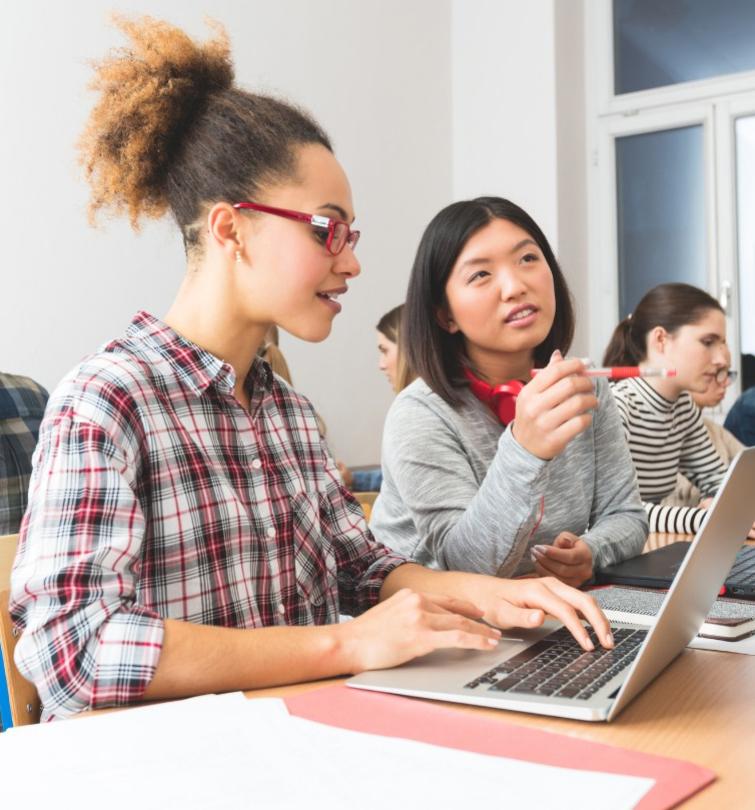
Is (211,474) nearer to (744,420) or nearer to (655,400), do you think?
(655,400)

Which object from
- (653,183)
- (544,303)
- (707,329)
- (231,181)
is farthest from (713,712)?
(653,183)

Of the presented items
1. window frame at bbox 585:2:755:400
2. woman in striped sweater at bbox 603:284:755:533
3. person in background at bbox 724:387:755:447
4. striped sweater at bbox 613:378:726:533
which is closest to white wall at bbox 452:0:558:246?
window frame at bbox 585:2:755:400

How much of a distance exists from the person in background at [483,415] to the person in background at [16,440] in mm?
849

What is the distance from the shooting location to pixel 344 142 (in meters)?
4.53

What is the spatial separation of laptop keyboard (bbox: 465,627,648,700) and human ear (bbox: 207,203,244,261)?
21.6 inches

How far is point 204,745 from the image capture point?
0.72 meters

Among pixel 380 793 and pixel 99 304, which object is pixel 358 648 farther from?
pixel 99 304

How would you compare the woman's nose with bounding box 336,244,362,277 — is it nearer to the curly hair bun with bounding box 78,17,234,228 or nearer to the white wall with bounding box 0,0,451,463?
the curly hair bun with bounding box 78,17,234,228

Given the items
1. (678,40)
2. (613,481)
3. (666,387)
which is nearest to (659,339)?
(666,387)

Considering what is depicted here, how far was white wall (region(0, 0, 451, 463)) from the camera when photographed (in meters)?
3.24

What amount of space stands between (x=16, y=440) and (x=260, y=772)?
166 cm

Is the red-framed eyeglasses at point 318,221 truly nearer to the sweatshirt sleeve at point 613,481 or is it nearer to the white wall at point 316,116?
the sweatshirt sleeve at point 613,481

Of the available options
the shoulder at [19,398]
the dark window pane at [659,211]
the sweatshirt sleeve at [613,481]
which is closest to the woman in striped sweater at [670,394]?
the sweatshirt sleeve at [613,481]

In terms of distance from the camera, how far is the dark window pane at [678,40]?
4.76 metres
